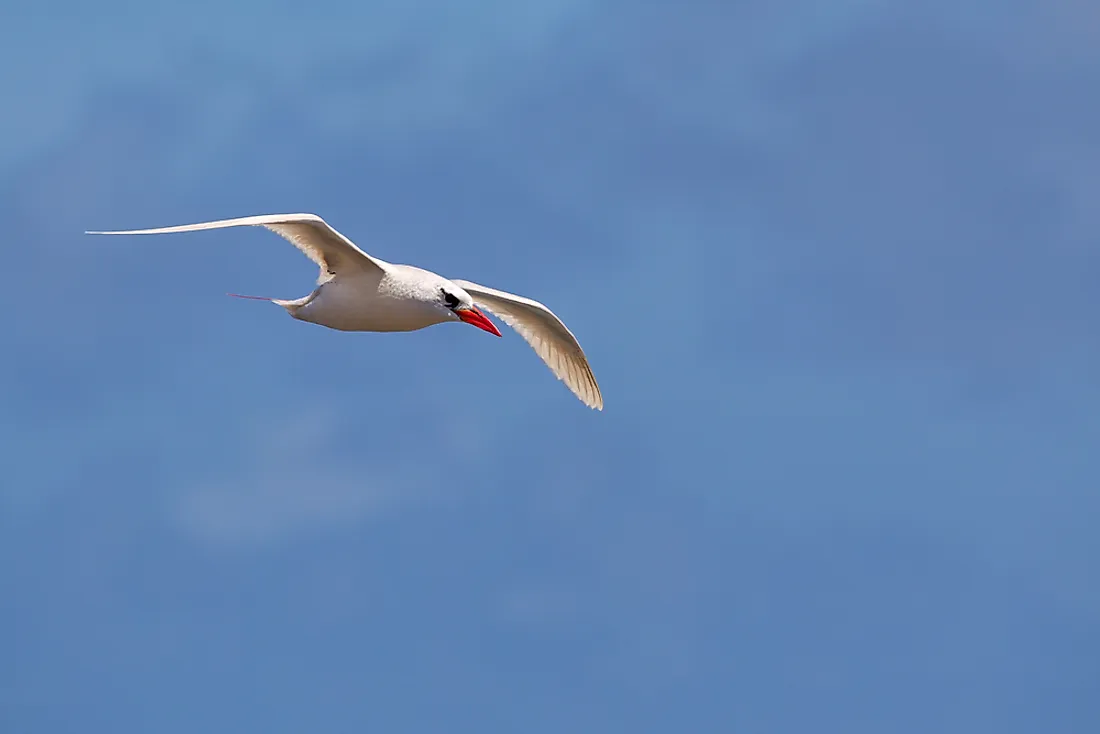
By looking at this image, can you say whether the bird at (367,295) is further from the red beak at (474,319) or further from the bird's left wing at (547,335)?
the bird's left wing at (547,335)

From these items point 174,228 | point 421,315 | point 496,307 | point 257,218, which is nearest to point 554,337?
point 496,307

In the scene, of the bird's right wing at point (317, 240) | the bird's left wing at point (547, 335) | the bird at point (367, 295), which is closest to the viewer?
the bird's right wing at point (317, 240)

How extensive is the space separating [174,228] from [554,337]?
921 cm

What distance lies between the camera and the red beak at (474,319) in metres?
22.4

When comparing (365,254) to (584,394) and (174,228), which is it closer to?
(174,228)

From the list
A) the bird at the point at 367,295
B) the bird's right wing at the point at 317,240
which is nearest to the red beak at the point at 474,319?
the bird at the point at 367,295

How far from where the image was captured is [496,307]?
25969 millimetres

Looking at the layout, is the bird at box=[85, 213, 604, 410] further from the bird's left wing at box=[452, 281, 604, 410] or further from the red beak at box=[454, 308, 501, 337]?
the bird's left wing at box=[452, 281, 604, 410]

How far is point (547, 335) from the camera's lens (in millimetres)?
26344

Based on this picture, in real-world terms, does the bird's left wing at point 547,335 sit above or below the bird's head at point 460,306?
above

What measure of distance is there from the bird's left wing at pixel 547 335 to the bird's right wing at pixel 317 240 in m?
3.53

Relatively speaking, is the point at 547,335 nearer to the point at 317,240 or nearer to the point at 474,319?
the point at 474,319

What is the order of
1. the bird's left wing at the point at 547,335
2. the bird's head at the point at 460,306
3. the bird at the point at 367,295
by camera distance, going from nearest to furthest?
1. the bird at the point at 367,295
2. the bird's head at the point at 460,306
3. the bird's left wing at the point at 547,335

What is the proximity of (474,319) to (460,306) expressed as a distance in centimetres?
30
